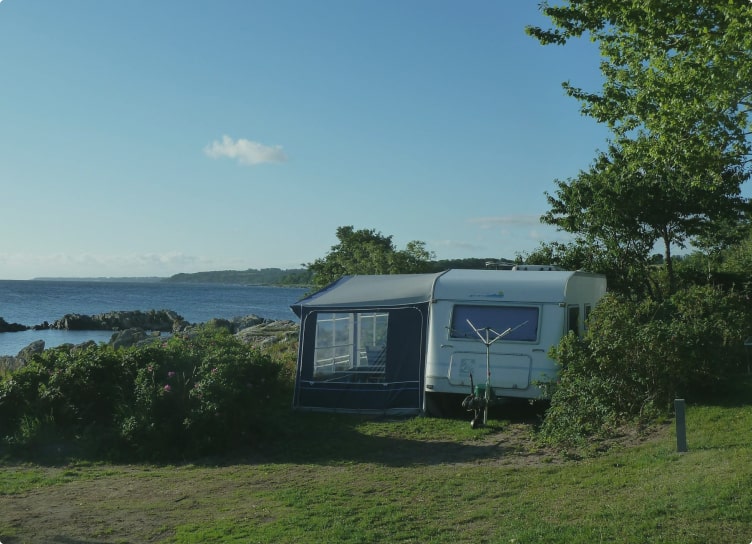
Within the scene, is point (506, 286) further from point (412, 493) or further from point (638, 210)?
point (638, 210)

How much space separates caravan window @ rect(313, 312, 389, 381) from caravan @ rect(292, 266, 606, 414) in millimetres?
18

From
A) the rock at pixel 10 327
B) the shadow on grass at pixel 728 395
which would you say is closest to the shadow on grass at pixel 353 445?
the shadow on grass at pixel 728 395

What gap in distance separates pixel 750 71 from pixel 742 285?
14.9 metres

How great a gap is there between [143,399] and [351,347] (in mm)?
4292

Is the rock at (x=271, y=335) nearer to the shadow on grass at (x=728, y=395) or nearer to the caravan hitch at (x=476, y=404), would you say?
the caravan hitch at (x=476, y=404)

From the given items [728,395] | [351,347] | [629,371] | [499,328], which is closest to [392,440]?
[499,328]

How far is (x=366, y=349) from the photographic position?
14.1m

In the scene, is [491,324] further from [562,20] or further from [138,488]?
[138,488]

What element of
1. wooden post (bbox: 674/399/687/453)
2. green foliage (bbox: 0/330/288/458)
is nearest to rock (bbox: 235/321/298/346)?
green foliage (bbox: 0/330/288/458)

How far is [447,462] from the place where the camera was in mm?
9891

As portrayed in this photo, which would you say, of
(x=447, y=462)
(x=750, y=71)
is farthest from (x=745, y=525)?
(x=750, y=71)

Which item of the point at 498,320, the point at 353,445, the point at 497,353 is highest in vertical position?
the point at 498,320

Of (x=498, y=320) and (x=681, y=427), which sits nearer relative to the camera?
(x=681, y=427)

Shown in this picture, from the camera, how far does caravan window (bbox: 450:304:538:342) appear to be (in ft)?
42.3
